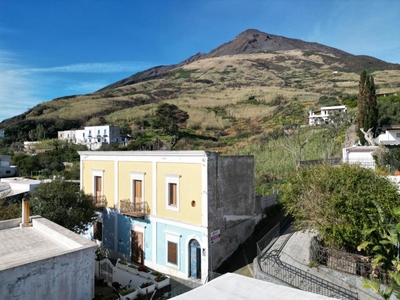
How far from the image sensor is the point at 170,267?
50.7 feet

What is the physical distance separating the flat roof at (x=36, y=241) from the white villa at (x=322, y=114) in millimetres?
50096

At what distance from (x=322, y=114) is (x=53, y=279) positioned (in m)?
59.4

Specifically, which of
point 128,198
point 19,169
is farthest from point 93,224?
point 19,169

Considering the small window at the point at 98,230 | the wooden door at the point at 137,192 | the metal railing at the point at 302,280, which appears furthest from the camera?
the small window at the point at 98,230

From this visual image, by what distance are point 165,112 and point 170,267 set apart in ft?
182

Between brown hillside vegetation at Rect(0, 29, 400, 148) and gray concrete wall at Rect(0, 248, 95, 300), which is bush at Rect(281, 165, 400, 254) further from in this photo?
brown hillside vegetation at Rect(0, 29, 400, 148)

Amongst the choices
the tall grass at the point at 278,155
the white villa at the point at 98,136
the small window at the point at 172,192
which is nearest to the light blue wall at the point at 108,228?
the small window at the point at 172,192

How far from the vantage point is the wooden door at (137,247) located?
55.4 ft

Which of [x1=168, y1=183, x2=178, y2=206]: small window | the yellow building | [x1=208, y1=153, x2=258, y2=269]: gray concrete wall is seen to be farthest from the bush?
[x1=168, y1=183, x2=178, y2=206]: small window

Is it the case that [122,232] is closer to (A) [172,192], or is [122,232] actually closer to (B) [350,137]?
(A) [172,192]

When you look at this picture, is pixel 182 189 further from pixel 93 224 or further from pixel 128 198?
pixel 93 224

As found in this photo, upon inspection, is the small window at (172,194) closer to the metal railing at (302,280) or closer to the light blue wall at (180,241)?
the light blue wall at (180,241)

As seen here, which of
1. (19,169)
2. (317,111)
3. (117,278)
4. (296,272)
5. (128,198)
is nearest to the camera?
(296,272)

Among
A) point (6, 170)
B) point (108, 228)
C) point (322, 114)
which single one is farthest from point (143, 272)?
point (322, 114)
